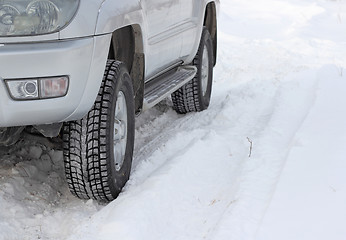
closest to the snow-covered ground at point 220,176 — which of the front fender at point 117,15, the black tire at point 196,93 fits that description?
the black tire at point 196,93

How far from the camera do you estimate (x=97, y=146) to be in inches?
131

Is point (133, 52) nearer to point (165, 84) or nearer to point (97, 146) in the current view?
point (165, 84)

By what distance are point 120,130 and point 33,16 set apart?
36.8 inches

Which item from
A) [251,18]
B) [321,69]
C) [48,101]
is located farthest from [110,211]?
[251,18]

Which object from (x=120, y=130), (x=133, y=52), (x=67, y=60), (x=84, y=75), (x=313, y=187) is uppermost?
(x=67, y=60)

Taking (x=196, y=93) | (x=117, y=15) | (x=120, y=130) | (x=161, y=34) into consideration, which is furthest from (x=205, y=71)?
(x=117, y=15)

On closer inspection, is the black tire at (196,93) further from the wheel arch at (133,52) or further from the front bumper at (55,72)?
the front bumper at (55,72)

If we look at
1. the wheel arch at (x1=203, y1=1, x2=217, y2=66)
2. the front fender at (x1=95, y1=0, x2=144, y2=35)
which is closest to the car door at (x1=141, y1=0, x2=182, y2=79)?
the front fender at (x1=95, y1=0, x2=144, y2=35)

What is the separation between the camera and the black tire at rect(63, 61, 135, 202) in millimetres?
3326

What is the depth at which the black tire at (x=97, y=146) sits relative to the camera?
10.9 feet

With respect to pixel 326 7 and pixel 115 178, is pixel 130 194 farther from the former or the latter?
pixel 326 7

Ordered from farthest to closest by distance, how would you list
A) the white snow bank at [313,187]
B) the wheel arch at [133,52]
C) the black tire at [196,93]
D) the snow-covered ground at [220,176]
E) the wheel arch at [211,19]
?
the wheel arch at [211,19]
the black tire at [196,93]
the wheel arch at [133,52]
the snow-covered ground at [220,176]
the white snow bank at [313,187]

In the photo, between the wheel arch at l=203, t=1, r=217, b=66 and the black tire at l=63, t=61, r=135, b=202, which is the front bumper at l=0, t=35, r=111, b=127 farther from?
the wheel arch at l=203, t=1, r=217, b=66

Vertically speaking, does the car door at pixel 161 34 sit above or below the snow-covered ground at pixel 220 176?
above
